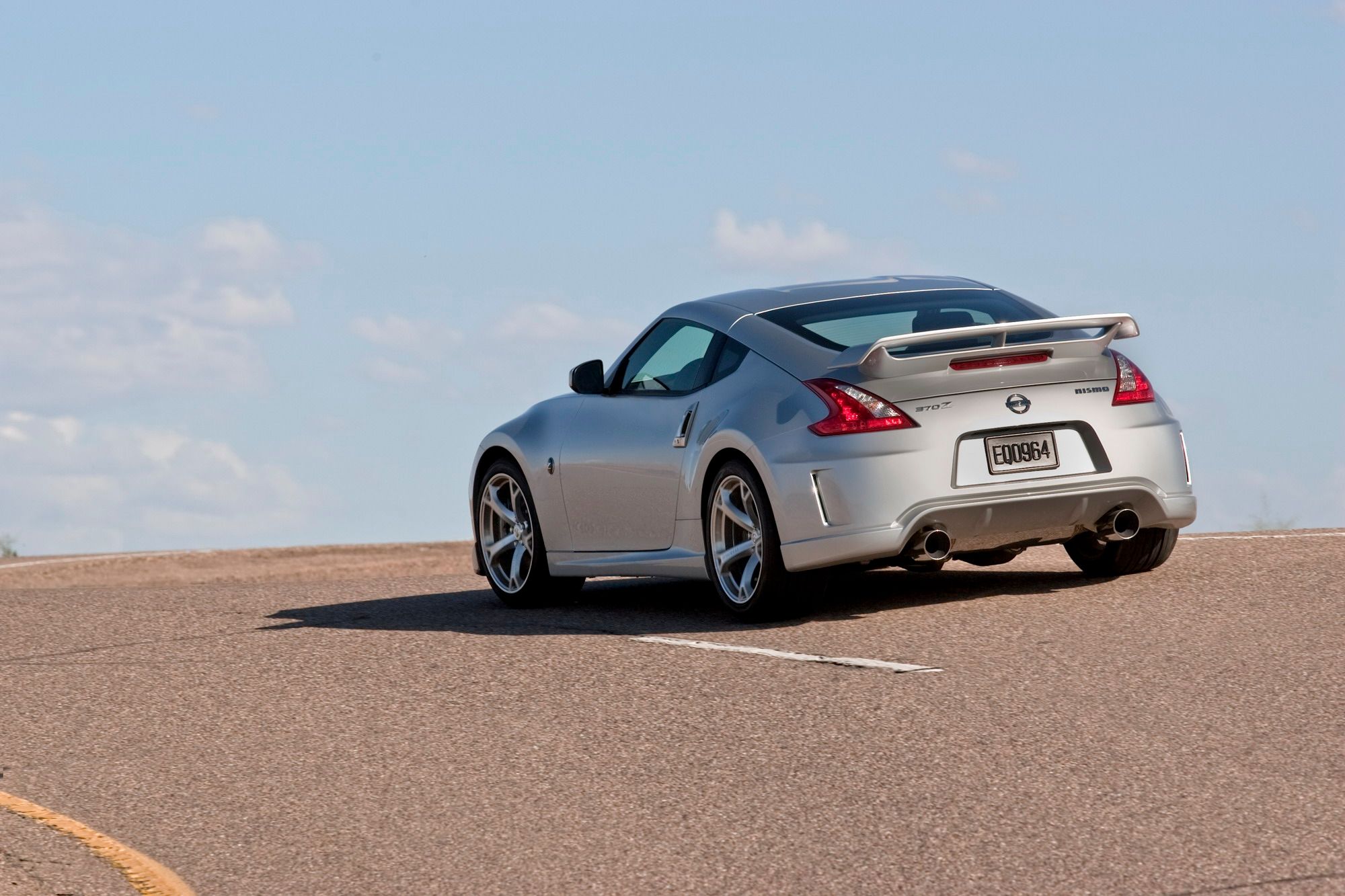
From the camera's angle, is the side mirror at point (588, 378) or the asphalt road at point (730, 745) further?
the side mirror at point (588, 378)

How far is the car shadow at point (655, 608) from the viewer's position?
873cm

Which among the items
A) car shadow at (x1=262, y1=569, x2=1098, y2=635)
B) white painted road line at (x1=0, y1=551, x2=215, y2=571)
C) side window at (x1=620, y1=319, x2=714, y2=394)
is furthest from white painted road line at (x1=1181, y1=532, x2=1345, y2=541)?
white painted road line at (x1=0, y1=551, x2=215, y2=571)

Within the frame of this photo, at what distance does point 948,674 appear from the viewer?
6797mm

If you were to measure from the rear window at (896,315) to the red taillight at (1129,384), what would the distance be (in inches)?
9.3

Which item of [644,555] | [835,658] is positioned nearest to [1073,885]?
[835,658]

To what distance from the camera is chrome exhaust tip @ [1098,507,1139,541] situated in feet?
26.9

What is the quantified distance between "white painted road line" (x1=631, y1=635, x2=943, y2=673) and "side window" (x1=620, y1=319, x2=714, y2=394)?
4.74ft

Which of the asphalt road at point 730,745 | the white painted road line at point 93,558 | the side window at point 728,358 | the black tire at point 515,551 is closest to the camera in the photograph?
the asphalt road at point 730,745

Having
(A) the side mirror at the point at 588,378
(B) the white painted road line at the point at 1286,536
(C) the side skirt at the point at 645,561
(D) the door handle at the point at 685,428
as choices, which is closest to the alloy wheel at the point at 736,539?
(C) the side skirt at the point at 645,561

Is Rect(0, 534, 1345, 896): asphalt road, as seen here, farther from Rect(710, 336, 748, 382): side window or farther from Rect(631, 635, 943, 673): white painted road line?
Rect(710, 336, 748, 382): side window

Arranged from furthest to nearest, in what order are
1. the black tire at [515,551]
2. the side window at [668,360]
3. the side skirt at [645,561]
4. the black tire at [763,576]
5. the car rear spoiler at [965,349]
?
the black tire at [515,551] < the side window at [668,360] < the side skirt at [645,561] < the black tire at [763,576] < the car rear spoiler at [965,349]

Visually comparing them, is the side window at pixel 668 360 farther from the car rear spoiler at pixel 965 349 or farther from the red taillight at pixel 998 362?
the red taillight at pixel 998 362

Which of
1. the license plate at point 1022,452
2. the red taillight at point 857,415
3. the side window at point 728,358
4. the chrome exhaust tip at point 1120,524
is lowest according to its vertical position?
the chrome exhaust tip at point 1120,524

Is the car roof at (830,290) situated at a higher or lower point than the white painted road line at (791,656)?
higher
